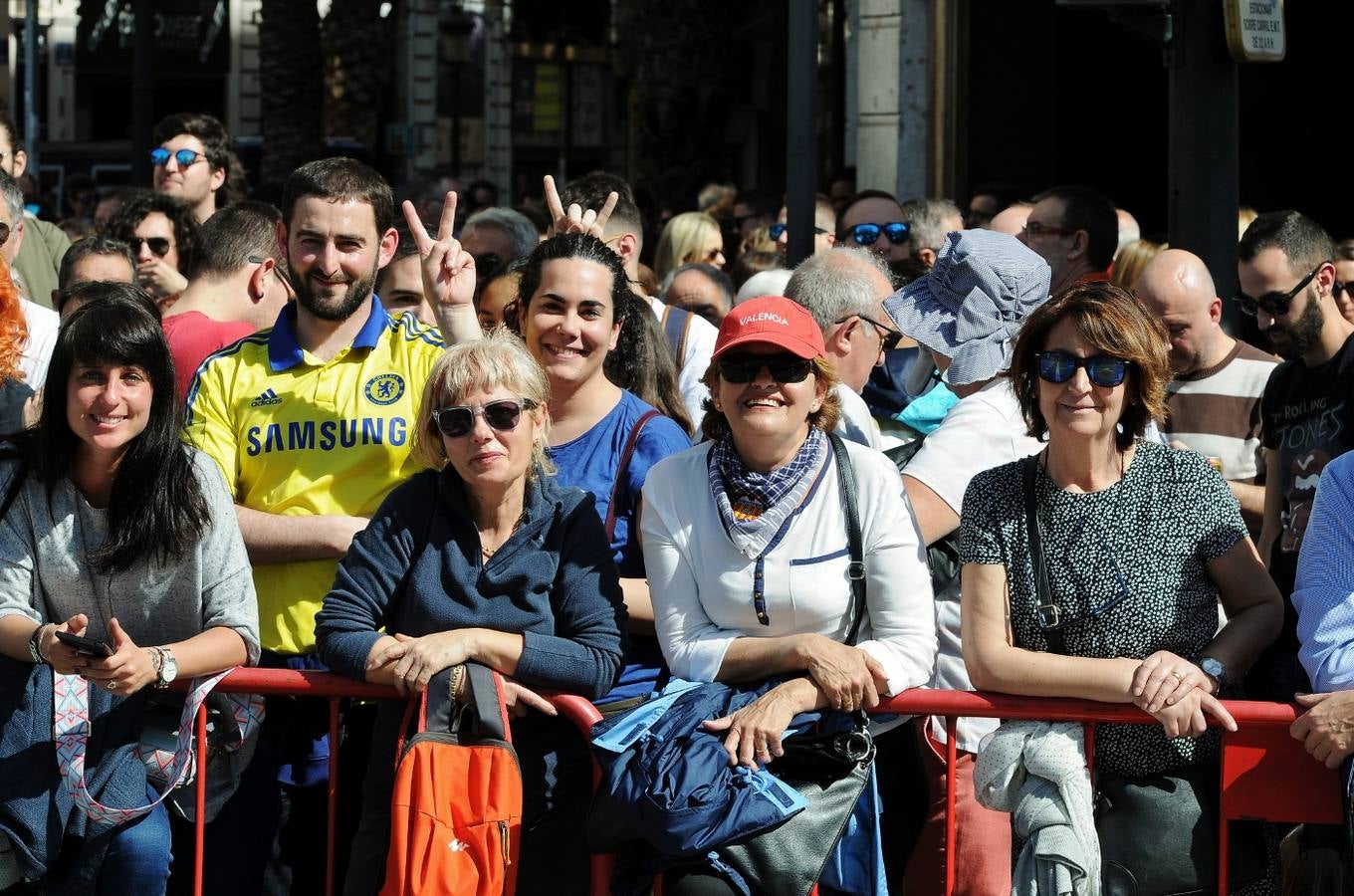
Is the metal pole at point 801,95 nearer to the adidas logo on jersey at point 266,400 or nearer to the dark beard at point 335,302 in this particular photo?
the dark beard at point 335,302

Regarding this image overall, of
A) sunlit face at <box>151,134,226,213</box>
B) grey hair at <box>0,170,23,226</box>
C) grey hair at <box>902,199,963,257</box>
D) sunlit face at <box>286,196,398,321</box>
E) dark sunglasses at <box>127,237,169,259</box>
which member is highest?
sunlit face at <box>151,134,226,213</box>

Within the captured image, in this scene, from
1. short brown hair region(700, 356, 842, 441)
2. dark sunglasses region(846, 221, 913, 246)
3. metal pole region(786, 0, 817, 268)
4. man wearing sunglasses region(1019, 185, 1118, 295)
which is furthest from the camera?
dark sunglasses region(846, 221, 913, 246)

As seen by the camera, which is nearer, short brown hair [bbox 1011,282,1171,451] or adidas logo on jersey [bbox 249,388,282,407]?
short brown hair [bbox 1011,282,1171,451]

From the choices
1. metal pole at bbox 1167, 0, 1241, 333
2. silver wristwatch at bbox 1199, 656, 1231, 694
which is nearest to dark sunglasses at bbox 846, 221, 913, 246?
metal pole at bbox 1167, 0, 1241, 333

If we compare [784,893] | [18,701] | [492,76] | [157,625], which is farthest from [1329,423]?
[492,76]

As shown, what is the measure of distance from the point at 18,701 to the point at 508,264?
293cm

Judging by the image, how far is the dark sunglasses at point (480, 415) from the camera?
13.5 ft

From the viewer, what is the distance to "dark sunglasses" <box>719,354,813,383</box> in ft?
13.4

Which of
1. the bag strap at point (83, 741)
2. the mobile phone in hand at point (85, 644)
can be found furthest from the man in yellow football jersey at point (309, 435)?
the mobile phone in hand at point (85, 644)

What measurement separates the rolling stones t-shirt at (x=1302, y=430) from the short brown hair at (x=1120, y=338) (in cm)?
111

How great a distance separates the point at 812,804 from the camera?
3805mm

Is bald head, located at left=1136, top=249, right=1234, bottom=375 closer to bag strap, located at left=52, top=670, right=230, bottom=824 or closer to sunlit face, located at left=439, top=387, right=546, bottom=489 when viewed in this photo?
sunlit face, located at left=439, top=387, right=546, bottom=489

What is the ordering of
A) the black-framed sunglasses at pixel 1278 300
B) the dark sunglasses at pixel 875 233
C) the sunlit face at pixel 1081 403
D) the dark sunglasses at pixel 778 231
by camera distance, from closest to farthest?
the sunlit face at pixel 1081 403, the black-framed sunglasses at pixel 1278 300, the dark sunglasses at pixel 875 233, the dark sunglasses at pixel 778 231

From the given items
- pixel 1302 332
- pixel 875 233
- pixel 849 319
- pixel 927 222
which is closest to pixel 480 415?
pixel 849 319
